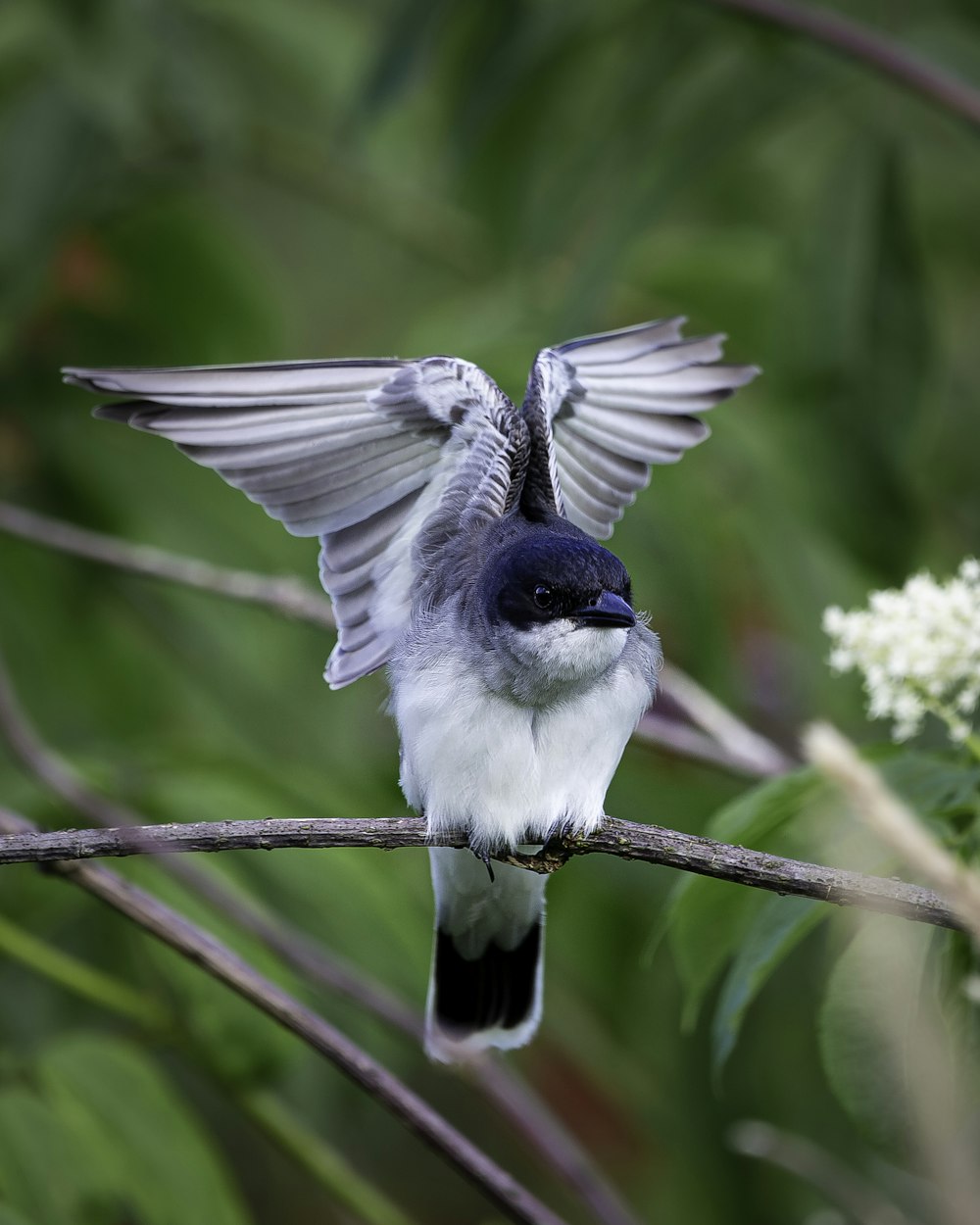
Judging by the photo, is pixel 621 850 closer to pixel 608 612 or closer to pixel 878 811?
pixel 608 612

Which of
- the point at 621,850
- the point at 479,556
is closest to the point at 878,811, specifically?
the point at 621,850

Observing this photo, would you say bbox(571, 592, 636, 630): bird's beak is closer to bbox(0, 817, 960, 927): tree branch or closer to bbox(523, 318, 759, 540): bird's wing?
bbox(523, 318, 759, 540): bird's wing

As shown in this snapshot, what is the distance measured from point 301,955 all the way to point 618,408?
151 centimetres

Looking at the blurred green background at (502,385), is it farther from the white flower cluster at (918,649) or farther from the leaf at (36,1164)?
the white flower cluster at (918,649)

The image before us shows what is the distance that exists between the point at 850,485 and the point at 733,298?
0.98m

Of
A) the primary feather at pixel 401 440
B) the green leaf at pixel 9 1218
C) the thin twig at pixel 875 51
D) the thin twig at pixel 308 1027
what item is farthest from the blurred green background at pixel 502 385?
the thin twig at pixel 308 1027

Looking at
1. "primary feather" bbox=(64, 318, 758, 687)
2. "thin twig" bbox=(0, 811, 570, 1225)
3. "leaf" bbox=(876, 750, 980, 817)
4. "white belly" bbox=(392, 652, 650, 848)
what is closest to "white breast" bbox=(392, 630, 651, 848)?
"white belly" bbox=(392, 652, 650, 848)

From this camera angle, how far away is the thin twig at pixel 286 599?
11.4 ft

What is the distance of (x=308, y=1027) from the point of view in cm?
227

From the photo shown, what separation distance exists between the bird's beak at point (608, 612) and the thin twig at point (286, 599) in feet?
2.05

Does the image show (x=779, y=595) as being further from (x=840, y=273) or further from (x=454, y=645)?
(x=454, y=645)

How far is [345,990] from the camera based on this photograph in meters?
3.03

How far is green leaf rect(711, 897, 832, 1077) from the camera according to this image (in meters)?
2.11

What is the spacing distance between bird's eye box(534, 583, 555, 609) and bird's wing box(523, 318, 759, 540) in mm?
474
